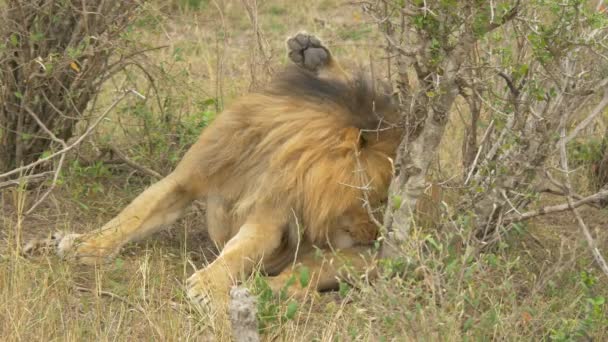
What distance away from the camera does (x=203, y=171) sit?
4855mm

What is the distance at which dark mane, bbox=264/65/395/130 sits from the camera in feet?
15.2

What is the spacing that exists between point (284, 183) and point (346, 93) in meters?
0.46

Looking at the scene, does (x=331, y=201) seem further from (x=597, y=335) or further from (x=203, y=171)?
(x=597, y=335)

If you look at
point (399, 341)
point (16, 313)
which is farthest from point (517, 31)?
point (16, 313)

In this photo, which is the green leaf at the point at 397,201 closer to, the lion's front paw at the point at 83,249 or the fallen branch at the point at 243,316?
the fallen branch at the point at 243,316

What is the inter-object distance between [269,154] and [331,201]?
0.38m

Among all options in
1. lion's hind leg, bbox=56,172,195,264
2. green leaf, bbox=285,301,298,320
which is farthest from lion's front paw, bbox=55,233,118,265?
green leaf, bbox=285,301,298,320

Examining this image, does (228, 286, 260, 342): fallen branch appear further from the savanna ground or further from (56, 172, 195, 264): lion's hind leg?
(56, 172, 195, 264): lion's hind leg

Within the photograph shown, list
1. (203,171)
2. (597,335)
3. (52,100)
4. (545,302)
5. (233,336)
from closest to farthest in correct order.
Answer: (233,336) → (597,335) → (545,302) → (203,171) → (52,100)

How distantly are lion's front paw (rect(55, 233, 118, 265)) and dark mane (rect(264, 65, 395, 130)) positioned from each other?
95 cm

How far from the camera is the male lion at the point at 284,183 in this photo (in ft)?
14.8

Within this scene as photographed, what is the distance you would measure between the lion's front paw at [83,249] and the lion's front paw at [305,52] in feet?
3.73

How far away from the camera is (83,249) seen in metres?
4.56

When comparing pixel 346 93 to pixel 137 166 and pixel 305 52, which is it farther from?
pixel 137 166
